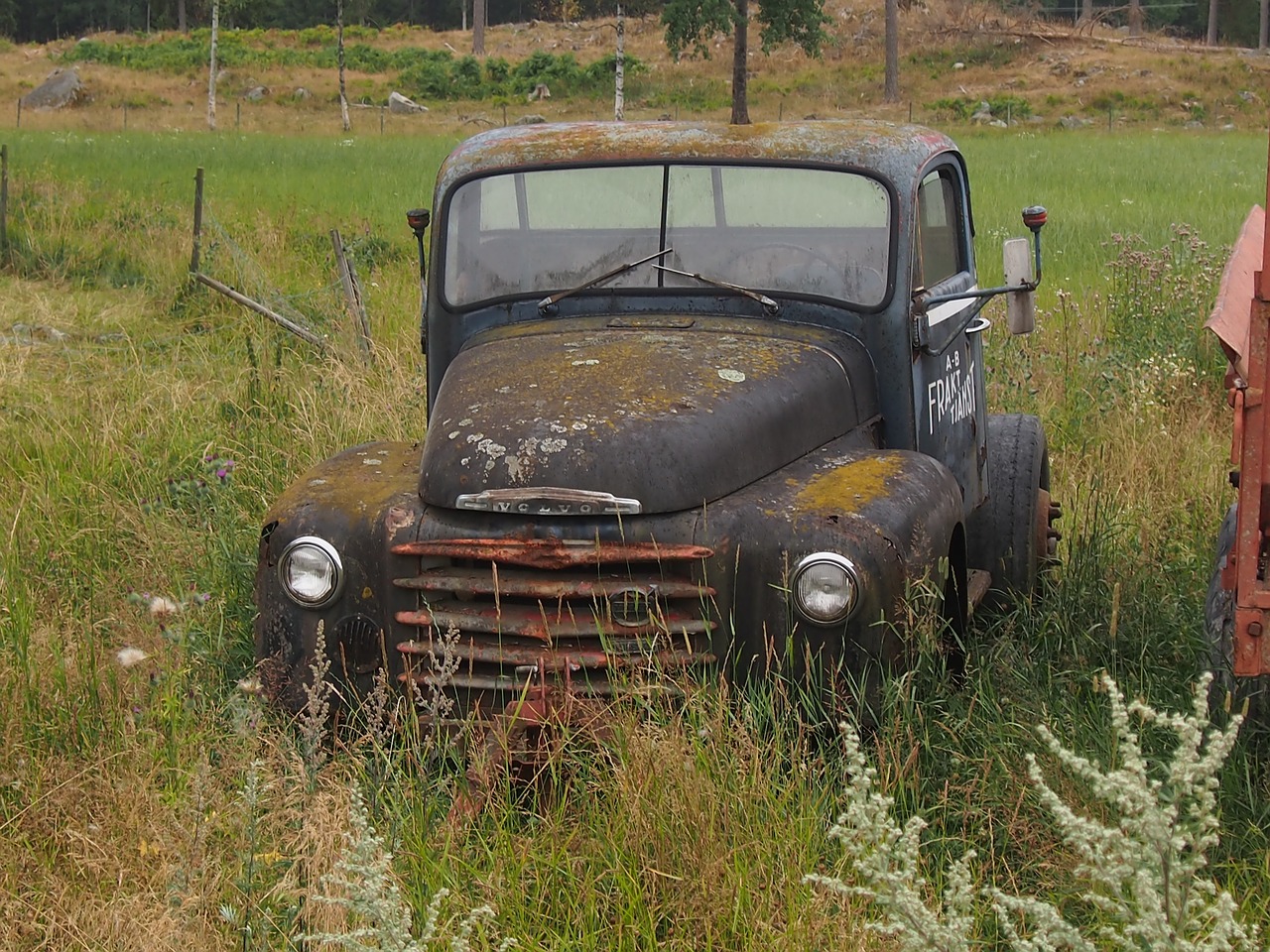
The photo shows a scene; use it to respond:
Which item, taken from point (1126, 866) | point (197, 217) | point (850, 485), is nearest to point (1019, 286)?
point (850, 485)

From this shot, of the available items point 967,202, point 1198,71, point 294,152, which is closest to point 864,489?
point 967,202

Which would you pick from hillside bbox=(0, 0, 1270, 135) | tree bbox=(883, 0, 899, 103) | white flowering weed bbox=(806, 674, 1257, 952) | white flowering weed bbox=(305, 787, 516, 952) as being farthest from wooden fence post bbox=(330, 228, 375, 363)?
tree bbox=(883, 0, 899, 103)

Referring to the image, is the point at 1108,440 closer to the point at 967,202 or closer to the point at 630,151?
the point at 967,202

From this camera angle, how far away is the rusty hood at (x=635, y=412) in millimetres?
3525

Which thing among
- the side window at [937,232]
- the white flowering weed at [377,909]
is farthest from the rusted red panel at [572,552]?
the side window at [937,232]

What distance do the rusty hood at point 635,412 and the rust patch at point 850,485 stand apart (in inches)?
6.4

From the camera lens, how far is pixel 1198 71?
43.6 metres

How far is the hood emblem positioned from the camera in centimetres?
345

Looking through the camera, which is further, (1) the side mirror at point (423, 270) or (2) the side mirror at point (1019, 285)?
(1) the side mirror at point (423, 270)

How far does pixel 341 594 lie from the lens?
11.9 feet

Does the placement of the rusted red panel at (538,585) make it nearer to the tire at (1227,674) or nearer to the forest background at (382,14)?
the tire at (1227,674)

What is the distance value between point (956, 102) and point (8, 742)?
132 feet

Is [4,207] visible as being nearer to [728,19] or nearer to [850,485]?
[850,485]

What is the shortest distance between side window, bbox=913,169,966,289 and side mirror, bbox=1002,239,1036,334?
0.34 metres
